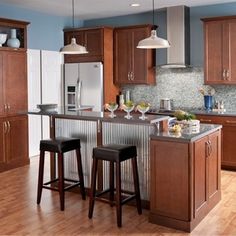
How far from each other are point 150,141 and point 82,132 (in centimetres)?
115

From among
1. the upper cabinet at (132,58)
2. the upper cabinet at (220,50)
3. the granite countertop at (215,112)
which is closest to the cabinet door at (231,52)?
the upper cabinet at (220,50)

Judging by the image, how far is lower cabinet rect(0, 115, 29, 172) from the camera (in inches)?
231

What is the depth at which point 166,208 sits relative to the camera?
12.3 feet

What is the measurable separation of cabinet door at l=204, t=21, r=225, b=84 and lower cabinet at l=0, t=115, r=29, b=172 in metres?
3.17

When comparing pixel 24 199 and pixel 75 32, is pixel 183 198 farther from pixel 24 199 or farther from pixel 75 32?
pixel 75 32

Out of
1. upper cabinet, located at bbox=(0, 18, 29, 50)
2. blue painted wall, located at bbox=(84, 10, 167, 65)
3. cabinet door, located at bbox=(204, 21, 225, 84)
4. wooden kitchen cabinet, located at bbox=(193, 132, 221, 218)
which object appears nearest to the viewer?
wooden kitchen cabinet, located at bbox=(193, 132, 221, 218)

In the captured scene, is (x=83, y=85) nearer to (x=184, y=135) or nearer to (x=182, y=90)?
(x=182, y=90)

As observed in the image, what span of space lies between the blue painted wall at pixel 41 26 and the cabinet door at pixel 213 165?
415 cm

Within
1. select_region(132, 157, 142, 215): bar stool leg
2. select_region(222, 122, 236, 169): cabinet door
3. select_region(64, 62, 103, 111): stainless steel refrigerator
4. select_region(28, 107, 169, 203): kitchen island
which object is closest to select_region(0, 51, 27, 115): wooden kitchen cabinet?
select_region(64, 62, 103, 111): stainless steel refrigerator

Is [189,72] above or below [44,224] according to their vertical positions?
above

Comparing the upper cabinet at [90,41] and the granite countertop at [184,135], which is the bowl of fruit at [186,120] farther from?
the upper cabinet at [90,41]

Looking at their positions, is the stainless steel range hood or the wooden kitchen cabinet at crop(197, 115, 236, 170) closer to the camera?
the wooden kitchen cabinet at crop(197, 115, 236, 170)

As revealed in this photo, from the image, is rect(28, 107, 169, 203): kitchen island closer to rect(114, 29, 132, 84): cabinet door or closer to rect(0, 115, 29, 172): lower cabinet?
rect(0, 115, 29, 172): lower cabinet

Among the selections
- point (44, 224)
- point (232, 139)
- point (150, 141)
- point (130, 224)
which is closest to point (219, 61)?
point (232, 139)
